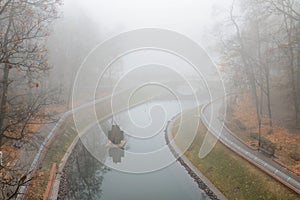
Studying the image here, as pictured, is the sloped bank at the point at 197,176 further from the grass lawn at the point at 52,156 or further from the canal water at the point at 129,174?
the grass lawn at the point at 52,156

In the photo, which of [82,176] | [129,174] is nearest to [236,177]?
[129,174]

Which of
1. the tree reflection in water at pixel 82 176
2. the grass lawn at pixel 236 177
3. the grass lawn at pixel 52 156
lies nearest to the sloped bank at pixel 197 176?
the grass lawn at pixel 236 177

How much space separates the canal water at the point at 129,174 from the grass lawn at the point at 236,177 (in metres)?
1.76

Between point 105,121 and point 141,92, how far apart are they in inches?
1326

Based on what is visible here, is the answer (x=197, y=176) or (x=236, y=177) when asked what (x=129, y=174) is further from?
(x=236, y=177)

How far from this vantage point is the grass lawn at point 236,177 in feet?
58.2

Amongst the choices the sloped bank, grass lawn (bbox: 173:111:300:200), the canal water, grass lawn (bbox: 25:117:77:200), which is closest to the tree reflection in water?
the canal water

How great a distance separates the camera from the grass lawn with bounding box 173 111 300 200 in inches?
698

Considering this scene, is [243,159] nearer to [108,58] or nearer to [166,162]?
[166,162]

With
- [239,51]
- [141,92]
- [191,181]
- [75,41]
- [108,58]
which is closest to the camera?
[191,181]

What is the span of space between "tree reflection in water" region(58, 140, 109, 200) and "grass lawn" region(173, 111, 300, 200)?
9481mm

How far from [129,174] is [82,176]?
4.41 m

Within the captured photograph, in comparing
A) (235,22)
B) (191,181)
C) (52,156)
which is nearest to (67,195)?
(52,156)

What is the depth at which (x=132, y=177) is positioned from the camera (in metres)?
26.1
